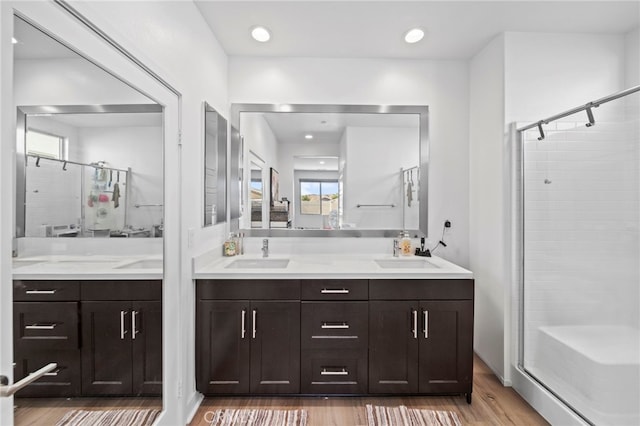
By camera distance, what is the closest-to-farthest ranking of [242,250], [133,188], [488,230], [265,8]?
[133,188] → [265,8] → [488,230] → [242,250]

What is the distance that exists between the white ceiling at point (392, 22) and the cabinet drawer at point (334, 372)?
7.24ft

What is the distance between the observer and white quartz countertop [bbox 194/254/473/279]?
1980mm

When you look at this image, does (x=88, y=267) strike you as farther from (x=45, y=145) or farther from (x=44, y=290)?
(x=45, y=145)

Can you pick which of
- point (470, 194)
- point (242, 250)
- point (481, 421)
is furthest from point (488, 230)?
point (242, 250)

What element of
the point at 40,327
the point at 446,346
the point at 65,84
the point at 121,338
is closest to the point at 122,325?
the point at 121,338

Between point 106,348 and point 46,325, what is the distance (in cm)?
32

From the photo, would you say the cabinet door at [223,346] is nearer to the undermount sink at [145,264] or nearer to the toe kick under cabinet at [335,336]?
the toe kick under cabinet at [335,336]

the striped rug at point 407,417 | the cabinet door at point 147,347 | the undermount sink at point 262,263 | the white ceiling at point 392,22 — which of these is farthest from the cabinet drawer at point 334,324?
the white ceiling at point 392,22

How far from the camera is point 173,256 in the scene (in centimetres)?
169

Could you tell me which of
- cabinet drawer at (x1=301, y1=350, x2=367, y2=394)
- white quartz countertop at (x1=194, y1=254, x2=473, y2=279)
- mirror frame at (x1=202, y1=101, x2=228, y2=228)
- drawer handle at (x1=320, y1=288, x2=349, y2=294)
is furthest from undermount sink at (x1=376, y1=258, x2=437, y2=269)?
mirror frame at (x1=202, y1=101, x2=228, y2=228)

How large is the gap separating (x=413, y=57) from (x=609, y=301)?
7.61 ft

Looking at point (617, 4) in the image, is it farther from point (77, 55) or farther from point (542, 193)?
point (77, 55)

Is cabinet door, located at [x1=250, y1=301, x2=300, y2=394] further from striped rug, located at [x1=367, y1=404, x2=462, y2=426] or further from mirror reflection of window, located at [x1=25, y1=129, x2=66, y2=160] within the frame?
mirror reflection of window, located at [x1=25, y1=129, x2=66, y2=160]

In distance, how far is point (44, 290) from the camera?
969mm
